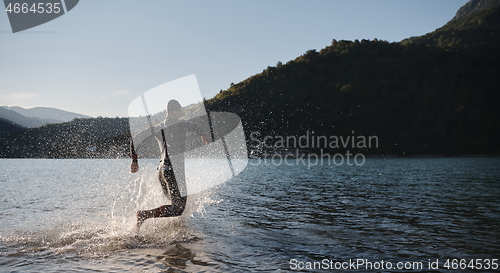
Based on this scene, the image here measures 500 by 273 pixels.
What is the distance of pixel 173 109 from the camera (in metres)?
8.33

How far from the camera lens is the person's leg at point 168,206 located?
7.99 m

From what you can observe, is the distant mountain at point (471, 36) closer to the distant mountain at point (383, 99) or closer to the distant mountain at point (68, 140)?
the distant mountain at point (383, 99)

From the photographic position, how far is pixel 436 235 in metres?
8.86

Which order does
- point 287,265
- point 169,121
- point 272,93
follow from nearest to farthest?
point 287,265 → point 169,121 → point 272,93

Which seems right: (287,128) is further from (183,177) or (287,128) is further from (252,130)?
(183,177)

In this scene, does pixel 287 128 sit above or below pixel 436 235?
above

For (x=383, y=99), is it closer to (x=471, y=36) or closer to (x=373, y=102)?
(x=373, y=102)

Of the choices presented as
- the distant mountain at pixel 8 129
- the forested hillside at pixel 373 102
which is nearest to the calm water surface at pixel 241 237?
Answer: the forested hillside at pixel 373 102

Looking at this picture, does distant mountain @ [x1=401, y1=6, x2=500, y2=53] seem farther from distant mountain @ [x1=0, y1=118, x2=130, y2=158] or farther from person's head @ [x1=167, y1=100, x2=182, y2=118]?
person's head @ [x1=167, y1=100, x2=182, y2=118]

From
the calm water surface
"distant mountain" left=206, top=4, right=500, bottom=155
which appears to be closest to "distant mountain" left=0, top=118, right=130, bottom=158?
the calm water surface

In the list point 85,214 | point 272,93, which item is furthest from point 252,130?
point 85,214

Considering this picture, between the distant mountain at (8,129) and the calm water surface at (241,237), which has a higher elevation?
the distant mountain at (8,129)

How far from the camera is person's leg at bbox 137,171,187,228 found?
799 centimetres

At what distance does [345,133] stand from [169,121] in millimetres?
97600
